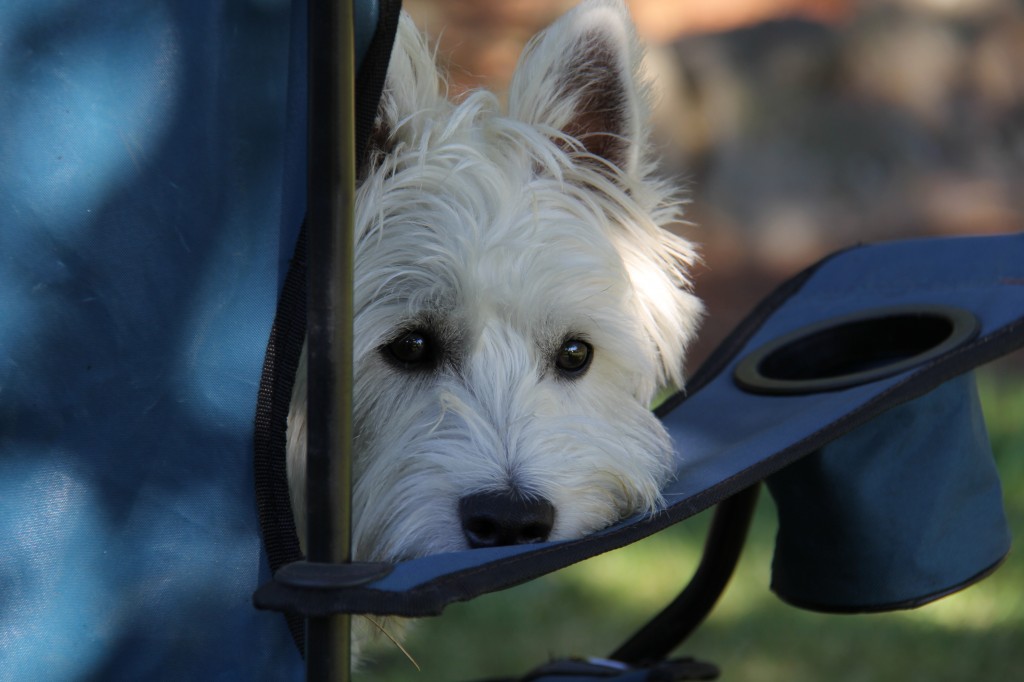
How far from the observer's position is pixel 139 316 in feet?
5.05

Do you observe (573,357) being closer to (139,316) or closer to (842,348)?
(842,348)

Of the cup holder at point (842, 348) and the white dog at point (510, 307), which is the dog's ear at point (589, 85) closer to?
the white dog at point (510, 307)

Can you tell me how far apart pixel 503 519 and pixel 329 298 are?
0.65 meters

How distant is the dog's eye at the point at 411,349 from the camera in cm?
224

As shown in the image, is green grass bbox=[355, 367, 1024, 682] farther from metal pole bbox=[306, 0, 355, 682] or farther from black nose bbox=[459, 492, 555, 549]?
metal pole bbox=[306, 0, 355, 682]

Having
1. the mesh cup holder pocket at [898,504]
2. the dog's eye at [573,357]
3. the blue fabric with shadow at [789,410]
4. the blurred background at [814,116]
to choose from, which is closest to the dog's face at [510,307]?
the dog's eye at [573,357]

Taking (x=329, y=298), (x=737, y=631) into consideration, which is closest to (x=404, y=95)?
(x=329, y=298)

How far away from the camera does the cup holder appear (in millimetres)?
2398

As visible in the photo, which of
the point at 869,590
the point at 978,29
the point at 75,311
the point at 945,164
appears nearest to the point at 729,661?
the point at 869,590

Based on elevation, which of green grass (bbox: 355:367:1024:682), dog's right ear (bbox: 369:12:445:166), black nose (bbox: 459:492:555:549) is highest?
dog's right ear (bbox: 369:12:445:166)

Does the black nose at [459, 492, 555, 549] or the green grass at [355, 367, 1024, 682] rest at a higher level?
the black nose at [459, 492, 555, 549]

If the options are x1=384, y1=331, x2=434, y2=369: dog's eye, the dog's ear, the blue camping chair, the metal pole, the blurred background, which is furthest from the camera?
the blurred background

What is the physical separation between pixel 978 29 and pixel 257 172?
390 inches

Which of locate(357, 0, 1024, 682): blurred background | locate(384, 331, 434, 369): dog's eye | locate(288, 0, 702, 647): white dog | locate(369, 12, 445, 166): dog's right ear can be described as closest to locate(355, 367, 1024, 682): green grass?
locate(288, 0, 702, 647): white dog
